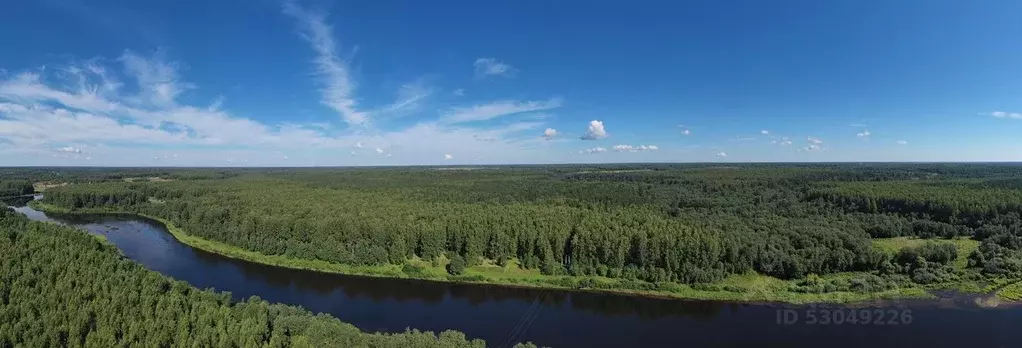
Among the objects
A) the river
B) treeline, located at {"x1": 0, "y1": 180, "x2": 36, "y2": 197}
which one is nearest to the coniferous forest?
the river

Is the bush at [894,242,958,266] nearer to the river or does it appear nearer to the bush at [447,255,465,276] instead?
the river

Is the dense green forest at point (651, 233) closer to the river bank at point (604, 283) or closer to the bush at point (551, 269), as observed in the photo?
the bush at point (551, 269)

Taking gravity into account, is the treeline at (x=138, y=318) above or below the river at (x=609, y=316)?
above

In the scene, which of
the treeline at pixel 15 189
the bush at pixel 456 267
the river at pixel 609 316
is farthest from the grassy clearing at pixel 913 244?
the treeline at pixel 15 189

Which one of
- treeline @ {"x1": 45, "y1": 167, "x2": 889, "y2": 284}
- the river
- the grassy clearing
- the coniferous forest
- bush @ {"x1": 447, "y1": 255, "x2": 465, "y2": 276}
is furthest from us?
the grassy clearing

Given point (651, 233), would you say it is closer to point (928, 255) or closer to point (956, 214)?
point (928, 255)

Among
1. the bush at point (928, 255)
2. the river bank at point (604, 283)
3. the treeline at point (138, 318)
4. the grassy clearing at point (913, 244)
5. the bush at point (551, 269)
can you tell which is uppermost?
the treeline at point (138, 318)
